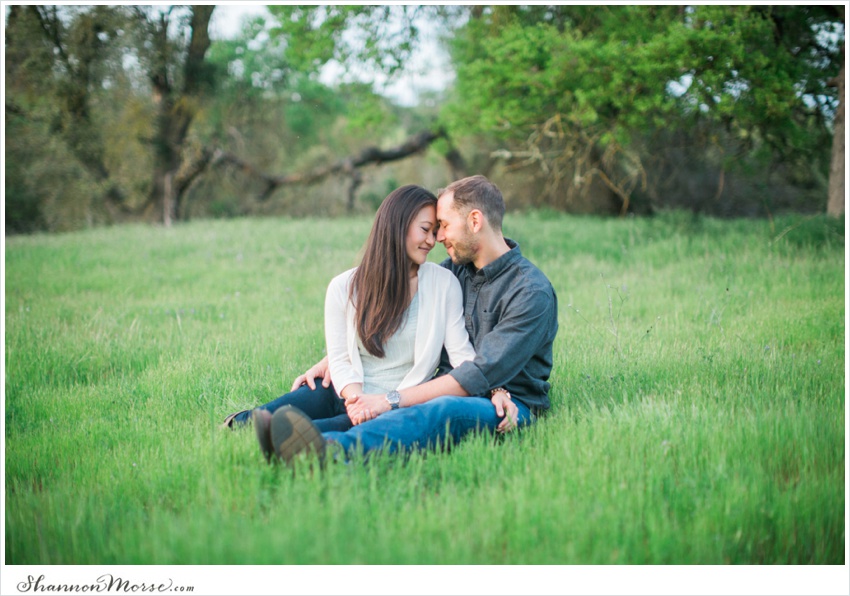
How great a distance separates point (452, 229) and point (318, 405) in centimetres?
131

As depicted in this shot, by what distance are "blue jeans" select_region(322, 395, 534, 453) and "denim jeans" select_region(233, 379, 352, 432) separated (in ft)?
1.30

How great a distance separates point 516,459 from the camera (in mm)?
3383

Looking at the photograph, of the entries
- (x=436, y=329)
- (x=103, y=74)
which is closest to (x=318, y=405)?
(x=436, y=329)

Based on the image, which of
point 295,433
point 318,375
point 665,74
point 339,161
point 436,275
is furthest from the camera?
point 339,161

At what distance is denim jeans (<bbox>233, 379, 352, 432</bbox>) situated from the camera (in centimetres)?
373

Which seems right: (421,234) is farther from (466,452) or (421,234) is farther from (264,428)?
(264,428)

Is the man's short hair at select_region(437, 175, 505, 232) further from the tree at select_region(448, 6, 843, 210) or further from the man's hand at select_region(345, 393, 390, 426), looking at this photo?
the tree at select_region(448, 6, 843, 210)

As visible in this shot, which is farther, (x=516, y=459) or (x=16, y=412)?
(x=16, y=412)

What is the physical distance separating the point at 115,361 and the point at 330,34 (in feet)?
37.0

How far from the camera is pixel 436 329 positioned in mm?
3824

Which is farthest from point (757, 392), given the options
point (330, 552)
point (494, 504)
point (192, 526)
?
point (192, 526)

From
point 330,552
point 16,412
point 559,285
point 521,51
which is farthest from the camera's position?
point 521,51

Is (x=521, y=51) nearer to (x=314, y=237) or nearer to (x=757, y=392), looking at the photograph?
(x=314, y=237)

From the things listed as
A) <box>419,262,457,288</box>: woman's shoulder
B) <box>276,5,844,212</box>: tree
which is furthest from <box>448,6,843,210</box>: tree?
<box>419,262,457,288</box>: woman's shoulder
